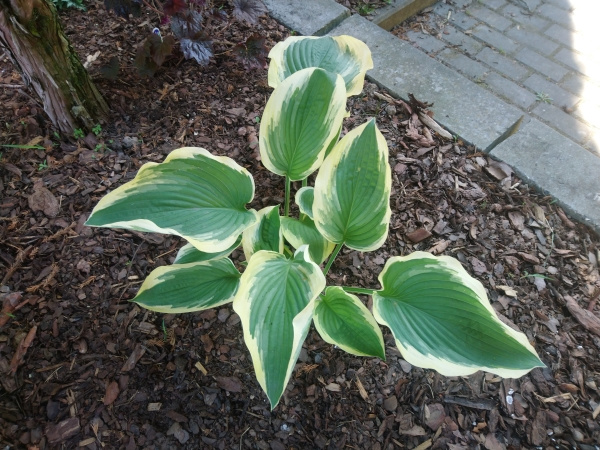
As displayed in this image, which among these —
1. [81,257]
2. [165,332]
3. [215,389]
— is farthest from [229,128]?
[215,389]

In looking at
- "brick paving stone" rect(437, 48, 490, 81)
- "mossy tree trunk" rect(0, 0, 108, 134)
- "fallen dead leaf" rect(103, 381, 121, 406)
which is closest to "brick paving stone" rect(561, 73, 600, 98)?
"brick paving stone" rect(437, 48, 490, 81)

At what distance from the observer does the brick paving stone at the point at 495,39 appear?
110 inches

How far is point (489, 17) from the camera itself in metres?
2.96

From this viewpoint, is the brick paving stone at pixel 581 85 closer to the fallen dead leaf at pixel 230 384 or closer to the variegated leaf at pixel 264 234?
the variegated leaf at pixel 264 234

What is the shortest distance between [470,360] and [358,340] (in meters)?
0.28

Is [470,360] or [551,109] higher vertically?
[470,360]

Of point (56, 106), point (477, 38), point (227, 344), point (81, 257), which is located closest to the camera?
point (227, 344)

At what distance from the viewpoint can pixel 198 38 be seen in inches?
73.6

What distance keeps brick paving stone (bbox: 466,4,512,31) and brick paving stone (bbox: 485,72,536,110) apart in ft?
1.71

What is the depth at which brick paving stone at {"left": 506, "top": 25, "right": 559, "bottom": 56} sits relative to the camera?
2.81 metres

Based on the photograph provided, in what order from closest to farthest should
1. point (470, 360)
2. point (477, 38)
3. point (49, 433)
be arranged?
1. point (470, 360)
2. point (49, 433)
3. point (477, 38)

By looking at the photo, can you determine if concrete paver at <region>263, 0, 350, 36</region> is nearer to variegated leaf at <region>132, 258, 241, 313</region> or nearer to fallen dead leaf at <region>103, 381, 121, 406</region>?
variegated leaf at <region>132, 258, 241, 313</region>

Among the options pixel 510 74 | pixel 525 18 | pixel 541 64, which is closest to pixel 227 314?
pixel 510 74

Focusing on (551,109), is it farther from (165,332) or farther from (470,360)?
(165,332)
